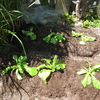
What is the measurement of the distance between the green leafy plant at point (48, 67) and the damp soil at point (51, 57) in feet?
0.25

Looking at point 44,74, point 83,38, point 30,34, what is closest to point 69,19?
point 83,38

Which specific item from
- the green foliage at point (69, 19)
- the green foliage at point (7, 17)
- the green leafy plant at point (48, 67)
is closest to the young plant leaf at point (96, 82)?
the green leafy plant at point (48, 67)

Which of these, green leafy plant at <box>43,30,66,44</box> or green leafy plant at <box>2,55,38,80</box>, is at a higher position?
green leafy plant at <box>43,30,66,44</box>

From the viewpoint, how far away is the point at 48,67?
2.29 m

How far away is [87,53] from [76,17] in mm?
1268

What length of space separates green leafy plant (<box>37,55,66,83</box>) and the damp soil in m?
0.08

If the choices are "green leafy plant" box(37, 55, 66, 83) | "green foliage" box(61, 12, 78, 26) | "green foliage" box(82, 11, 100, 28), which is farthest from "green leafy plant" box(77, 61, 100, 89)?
"green foliage" box(61, 12, 78, 26)

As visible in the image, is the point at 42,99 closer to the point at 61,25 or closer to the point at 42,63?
the point at 42,63

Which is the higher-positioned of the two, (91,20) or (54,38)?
(91,20)

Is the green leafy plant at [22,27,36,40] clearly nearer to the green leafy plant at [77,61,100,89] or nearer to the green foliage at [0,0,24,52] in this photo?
the green foliage at [0,0,24,52]

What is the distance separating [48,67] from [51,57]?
0.33 meters

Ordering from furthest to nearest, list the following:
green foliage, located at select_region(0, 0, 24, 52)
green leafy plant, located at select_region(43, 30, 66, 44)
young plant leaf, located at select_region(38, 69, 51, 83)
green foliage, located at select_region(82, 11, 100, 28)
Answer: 1. green foliage, located at select_region(82, 11, 100, 28)
2. green leafy plant, located at select_region(43, 30, 66, 44)
3. green foliage, located at select_region(0, 0, 24, 52)
4. young plant leaf, located at select_region(38, 69, 51, 83)

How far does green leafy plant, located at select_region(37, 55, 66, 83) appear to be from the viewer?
2223 millimetres

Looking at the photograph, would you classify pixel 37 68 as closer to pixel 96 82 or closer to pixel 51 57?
pixel 51 57
